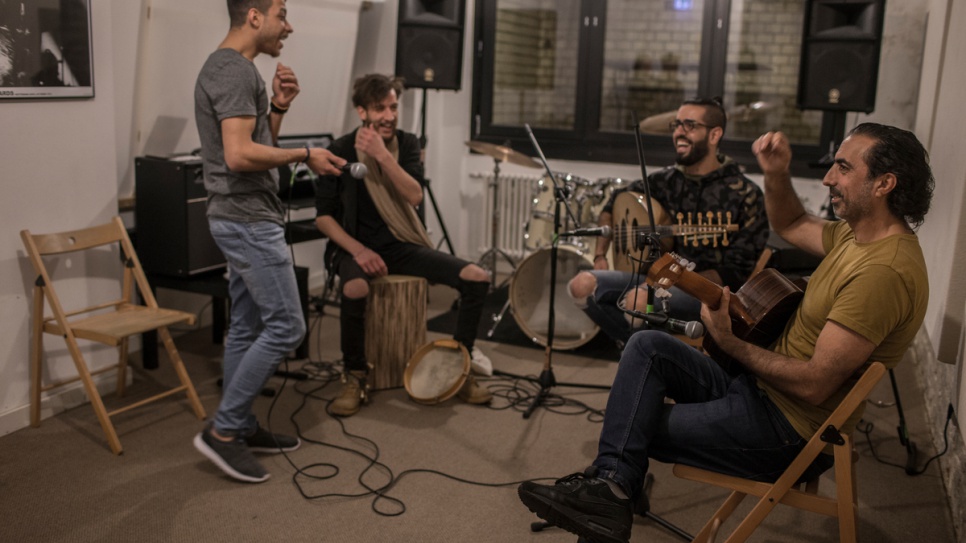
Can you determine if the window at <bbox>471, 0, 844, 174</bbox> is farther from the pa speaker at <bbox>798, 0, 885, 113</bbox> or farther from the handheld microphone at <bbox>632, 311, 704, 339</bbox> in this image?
the handheld microphone at <bbox>632, 311, 704, 339</bbox>

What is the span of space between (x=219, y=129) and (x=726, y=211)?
1974 mm

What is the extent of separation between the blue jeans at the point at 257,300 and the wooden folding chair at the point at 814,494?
152 cm

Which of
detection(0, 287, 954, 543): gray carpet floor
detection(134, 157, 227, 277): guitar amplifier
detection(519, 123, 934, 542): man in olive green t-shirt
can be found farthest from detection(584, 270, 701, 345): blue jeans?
detection(134, 157, 227, 277): guitar amplifier

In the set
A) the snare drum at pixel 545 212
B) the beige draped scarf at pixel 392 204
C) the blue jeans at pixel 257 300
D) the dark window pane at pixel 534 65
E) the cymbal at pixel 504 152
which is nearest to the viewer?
the blue jeans at pixel 257 300

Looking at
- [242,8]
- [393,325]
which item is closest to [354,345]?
[393,325]

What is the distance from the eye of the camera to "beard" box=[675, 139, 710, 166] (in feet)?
11.7

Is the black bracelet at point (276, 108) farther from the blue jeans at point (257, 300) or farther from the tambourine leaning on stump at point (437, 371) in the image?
the tambourine leaning on stump at point (437, 371)

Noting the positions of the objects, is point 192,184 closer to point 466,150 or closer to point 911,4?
point 466,150

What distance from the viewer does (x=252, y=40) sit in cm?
300

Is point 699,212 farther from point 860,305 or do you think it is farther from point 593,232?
point 860,305

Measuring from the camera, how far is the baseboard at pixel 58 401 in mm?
3471

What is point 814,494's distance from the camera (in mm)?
2336

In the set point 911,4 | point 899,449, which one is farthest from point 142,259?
point 911,4

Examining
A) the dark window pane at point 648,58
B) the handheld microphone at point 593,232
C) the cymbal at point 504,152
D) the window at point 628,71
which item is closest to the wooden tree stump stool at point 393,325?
the handheld microphone at point 593,232
